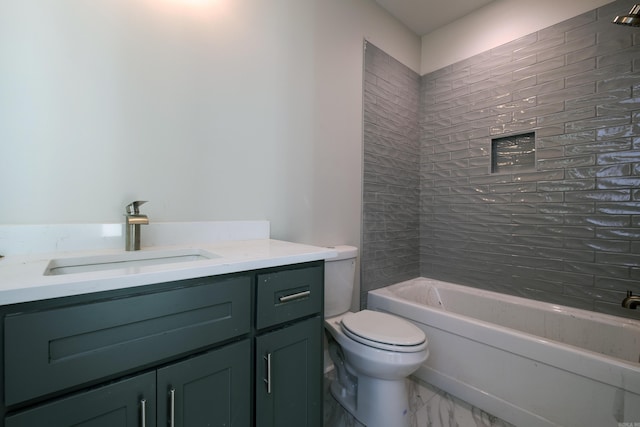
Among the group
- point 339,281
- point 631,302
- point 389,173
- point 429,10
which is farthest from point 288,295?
point 429,10

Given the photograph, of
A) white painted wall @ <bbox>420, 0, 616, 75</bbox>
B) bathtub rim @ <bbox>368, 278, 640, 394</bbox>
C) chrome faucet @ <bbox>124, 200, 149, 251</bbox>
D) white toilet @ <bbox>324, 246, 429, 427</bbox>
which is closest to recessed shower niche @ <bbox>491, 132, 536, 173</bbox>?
white painted wall @ <bbox>420, 0, 616, 75</bbox>

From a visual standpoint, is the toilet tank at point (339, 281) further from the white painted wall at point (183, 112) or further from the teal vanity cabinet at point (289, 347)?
the teal vanity cabinet at point (289, 347)

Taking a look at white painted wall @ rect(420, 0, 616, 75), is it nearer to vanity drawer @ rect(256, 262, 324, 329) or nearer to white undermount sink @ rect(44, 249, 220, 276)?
vanity drawer @ rect(256, 262, 324, 329)

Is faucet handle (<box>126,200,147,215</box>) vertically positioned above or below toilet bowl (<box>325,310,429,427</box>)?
above

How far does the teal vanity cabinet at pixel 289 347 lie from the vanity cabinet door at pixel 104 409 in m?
0.30

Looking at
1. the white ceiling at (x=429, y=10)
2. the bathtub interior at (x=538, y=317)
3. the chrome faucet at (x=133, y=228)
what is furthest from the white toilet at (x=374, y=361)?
the white ceiling at (x=429, y=10)

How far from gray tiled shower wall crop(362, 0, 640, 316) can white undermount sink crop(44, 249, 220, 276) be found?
4.28ft

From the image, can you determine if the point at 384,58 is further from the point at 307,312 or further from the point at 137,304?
the point at 137,304

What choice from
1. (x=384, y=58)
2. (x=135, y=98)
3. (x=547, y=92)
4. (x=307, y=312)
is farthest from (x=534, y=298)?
(x=135, y=98)

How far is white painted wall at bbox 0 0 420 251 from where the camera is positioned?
96 centimetres

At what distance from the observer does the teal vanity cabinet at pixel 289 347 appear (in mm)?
885

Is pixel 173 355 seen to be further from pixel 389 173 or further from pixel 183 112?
pixel 389 173

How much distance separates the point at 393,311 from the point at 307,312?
1.12 metres

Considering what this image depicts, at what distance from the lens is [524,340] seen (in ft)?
4.57
